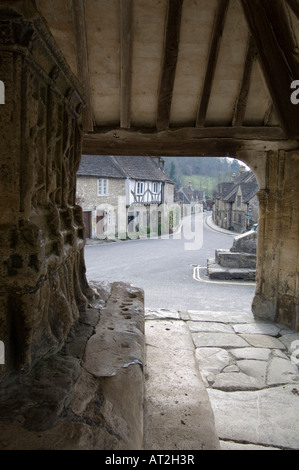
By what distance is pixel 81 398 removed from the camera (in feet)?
6.16

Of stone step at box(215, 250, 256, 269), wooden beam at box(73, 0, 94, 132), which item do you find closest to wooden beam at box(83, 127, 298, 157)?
wooden beam at box(73, 0, 94, 132)

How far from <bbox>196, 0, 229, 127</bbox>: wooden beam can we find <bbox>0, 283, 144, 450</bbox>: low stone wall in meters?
3.67

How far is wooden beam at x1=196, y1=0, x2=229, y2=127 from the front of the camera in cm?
387

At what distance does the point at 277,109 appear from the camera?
477 centimetres

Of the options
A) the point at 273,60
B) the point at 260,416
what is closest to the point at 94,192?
the point at 273,60

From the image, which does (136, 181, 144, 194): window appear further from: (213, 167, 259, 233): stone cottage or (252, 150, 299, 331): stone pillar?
(252, 150, 299, 331): stone pillar

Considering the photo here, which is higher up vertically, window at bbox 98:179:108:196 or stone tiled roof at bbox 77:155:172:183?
stone tiled roof at bbox 77:155:172:183

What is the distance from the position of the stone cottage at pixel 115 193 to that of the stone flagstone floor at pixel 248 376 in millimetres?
16999

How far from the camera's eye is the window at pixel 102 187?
22.9 metres

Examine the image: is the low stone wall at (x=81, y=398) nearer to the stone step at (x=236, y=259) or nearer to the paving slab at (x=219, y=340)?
the paving slab at (x=219, y=340)

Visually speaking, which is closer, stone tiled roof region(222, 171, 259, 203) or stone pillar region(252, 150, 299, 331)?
stone pillar region(252, 150, 299, 331)

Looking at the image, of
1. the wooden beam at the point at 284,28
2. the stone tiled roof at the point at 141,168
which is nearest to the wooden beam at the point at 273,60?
the wooden beam at the point at 284,28

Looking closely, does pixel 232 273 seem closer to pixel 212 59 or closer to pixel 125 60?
pixel 212 59

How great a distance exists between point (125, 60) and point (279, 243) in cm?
373
